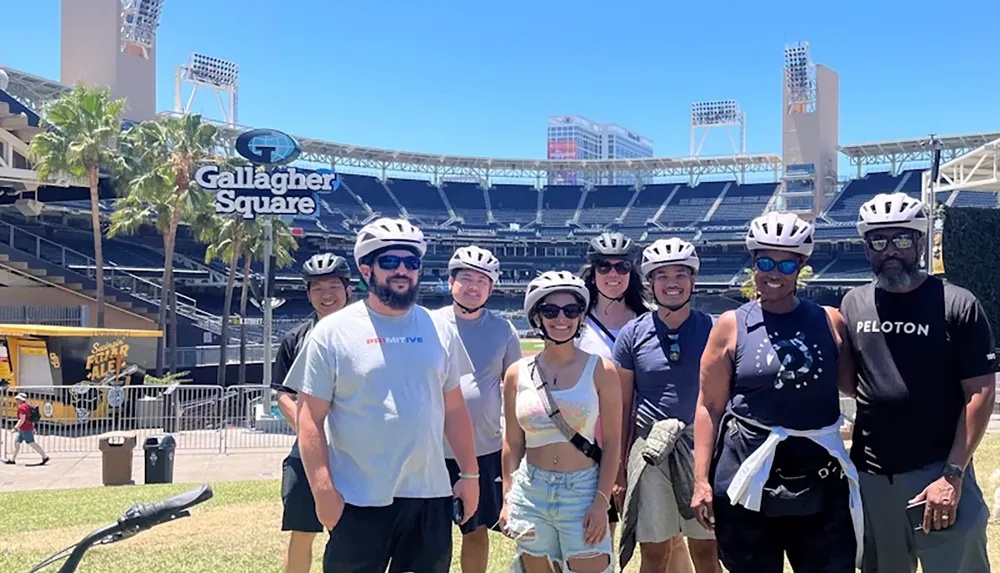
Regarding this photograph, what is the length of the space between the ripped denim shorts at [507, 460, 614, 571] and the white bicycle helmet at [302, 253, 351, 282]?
2176 millimetres

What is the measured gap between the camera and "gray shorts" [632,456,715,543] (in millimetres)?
3941

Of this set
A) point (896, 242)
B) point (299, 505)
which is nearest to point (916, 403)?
point (896, 242)

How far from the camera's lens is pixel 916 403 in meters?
3.34

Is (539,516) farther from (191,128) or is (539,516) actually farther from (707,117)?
(707,117)

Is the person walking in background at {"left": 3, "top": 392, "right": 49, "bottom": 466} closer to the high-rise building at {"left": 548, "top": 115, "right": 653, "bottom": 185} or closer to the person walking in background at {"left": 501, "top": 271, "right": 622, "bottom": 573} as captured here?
the person walking in background at {"left": 501, "top": 271, "right": 622, "bottom": 573}

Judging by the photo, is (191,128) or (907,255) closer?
(907,255)

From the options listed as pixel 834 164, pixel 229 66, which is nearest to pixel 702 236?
pixel 834 164

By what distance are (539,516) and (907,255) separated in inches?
78.9

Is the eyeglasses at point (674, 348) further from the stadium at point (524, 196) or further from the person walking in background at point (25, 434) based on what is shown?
the stadium at point (524, 196)

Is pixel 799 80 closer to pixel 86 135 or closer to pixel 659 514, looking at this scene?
pixel 86 135

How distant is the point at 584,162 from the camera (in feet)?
251

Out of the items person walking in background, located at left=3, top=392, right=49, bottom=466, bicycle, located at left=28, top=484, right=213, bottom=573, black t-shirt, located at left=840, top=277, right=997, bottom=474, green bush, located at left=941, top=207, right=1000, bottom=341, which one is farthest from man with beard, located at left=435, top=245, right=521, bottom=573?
green bush, located at left=941, top=207, right=1000, bottom=341

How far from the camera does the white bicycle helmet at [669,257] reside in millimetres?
4227

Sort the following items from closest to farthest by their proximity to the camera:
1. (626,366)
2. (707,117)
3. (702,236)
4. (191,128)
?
(626,366) < (191,128) < (702,236) < (707,117)
